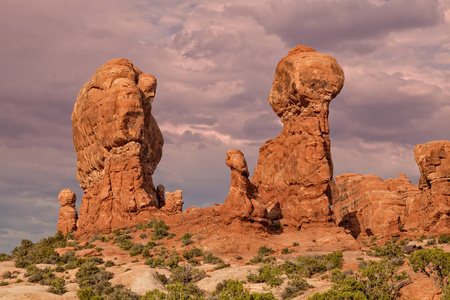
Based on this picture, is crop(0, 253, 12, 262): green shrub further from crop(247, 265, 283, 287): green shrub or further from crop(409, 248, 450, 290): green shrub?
crop(409, 248, 450, 290): green shrub

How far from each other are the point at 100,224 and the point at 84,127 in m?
16.3

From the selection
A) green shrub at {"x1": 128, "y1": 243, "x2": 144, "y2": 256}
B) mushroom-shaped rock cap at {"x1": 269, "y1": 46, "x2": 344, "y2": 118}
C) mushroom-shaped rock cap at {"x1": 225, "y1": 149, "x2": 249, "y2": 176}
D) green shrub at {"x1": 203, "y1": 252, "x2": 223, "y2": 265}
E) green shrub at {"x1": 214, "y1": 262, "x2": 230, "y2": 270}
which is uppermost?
mushroom-shaped rock cap at {"x1": 269, "y1": 46, "x2": 344, "y2": 118}

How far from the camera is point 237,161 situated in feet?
168

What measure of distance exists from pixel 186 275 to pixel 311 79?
3018cm

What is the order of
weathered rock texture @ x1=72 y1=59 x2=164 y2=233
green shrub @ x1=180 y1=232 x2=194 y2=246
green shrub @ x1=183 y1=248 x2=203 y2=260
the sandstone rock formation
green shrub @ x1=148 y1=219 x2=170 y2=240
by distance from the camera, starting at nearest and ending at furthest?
green shrub @ x1=183 y1=248 x2=203 y2=260 < green shrub @ x1=180 y1=232 x2=194 y2=246 < green shrub @ x1=148 y1=219 x2=170 y2=240 < weathered rock texture @ x1=72 y1=59 x2=164 y2=233 < the sandstone rock formation

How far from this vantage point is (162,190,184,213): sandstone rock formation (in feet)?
205

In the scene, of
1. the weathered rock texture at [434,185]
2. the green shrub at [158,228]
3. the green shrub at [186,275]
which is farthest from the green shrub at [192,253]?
the weathered rock texture at [434,185]

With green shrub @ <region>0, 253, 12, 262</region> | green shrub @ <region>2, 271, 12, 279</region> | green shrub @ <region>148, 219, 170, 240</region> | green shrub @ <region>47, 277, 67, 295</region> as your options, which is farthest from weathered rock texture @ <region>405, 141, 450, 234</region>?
green shrub @ <region>0, 253, 12, 262</region>

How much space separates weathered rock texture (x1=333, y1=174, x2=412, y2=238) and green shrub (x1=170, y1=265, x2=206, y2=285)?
24.3 meters

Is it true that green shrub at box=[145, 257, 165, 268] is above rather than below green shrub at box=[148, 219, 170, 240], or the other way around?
below

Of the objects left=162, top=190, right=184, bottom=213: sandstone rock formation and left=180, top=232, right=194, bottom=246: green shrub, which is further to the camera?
left=162, top=190, right=184, bottom=213: sandstone rock formation

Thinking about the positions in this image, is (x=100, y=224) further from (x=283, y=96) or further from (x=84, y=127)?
(x=283, y=96)

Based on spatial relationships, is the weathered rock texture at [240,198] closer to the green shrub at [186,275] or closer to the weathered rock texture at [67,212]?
the green shrub at [186,275]

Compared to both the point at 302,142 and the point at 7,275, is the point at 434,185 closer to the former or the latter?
the point at 302,142
